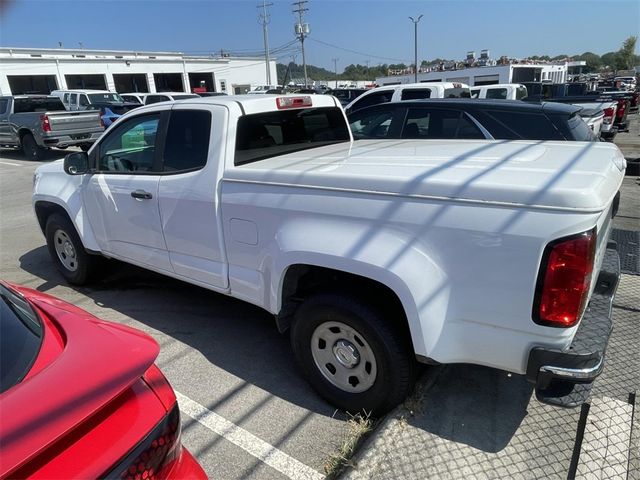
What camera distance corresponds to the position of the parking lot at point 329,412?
98.4 inches

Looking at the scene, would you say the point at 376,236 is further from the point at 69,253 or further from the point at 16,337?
the point at 69,253

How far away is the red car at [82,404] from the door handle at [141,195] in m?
1.92

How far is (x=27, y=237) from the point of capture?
7074mm

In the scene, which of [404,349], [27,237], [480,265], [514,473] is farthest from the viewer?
[27,237]

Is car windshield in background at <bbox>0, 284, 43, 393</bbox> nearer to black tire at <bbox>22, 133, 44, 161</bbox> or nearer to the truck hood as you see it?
the truck hood

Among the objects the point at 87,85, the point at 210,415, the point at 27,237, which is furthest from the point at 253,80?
the point at 210,415

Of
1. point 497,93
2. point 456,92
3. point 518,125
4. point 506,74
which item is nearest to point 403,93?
point 456,92

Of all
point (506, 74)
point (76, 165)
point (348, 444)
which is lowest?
point (348, 444)

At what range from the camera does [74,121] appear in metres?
14.7

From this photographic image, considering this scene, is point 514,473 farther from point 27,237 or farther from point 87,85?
point 87,85

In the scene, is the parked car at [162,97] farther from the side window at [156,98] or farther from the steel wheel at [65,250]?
the steel wheel at [65,250]

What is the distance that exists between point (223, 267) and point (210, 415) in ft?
3.25

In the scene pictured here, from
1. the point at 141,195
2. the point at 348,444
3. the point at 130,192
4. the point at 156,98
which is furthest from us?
the point at 156,98

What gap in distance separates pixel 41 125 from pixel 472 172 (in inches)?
604
